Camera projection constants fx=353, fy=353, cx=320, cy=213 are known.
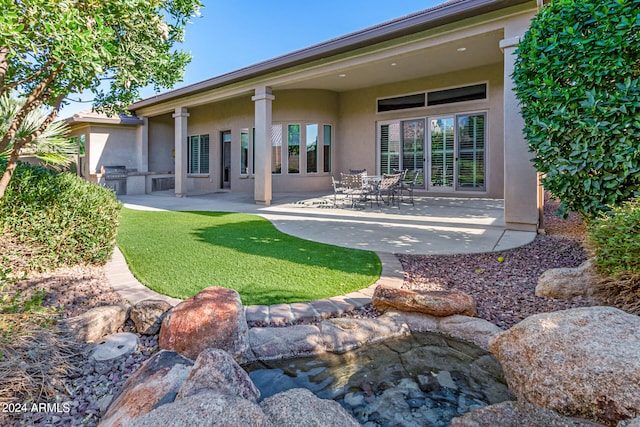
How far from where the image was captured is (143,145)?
589 inches

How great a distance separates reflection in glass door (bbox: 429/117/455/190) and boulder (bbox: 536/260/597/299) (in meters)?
8.42

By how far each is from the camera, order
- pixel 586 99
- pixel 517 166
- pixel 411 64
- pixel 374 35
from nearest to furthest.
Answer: pixel 586 99 → pixel 517 166 → pixel 374 35 → pixel 411 64

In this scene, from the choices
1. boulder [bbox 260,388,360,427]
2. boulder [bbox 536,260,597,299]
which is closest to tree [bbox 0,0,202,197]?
boulder [bbox 260,388,360,427]

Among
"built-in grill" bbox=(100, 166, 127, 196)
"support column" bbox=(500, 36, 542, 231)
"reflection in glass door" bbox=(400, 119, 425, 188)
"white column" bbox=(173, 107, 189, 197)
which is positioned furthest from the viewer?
"built-in grill" bbox=(100, 166, 127, 196)

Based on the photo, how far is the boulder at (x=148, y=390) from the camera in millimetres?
1601

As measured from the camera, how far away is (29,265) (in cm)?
364

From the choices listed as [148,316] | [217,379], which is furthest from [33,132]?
[217,379]

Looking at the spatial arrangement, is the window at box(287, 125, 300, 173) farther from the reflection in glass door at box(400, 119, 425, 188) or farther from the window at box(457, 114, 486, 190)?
the window at box(457, 114, 486, 190)

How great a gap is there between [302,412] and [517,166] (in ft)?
19.2

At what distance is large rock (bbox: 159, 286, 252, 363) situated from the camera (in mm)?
2369

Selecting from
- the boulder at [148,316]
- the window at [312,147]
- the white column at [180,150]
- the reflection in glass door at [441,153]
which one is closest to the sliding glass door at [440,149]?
the reflection in glass door at [441,153]

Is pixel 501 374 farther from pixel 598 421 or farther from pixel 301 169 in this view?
pixel 301 169

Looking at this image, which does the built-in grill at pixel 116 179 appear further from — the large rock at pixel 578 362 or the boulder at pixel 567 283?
the large rock at pixel 578 362

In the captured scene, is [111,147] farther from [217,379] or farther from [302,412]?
[302,412]
